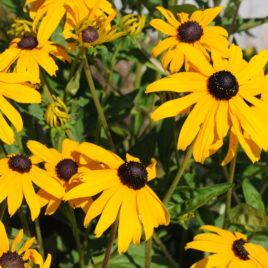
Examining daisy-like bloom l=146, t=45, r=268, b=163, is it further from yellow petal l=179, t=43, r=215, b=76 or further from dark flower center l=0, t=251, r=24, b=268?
dark flower center l=0, t=251, r=24, b=268

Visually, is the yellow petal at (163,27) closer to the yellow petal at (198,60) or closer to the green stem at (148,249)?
the yellow petal at (198,60)

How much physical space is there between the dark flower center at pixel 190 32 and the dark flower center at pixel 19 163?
1.31 feet

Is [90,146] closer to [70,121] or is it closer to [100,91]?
[70,121]

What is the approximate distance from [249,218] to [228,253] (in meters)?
0.10

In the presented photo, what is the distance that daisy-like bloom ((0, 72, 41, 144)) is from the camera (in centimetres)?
77

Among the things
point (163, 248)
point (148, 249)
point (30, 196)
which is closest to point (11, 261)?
point (30, 196)

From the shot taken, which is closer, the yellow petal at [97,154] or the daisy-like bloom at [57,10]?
the yellow petal at [97,154]

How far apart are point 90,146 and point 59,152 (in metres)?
0.17

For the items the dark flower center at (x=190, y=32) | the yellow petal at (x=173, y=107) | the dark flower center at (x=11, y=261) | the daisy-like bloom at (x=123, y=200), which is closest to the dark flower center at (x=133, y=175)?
the daisy-like bloom at (x=123, y=200)

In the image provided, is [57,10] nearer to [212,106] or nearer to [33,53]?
[33,53]

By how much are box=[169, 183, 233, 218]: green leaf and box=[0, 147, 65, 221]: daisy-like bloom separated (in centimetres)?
22

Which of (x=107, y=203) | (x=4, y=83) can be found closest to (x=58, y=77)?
(x=4, y=83)

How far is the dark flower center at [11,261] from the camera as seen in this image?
28.5 inches

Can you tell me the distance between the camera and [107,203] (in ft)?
2.52
